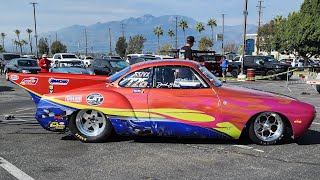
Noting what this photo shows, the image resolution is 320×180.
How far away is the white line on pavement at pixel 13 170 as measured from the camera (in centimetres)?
426

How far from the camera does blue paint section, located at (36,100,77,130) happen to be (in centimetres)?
589

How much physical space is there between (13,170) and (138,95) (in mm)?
2229

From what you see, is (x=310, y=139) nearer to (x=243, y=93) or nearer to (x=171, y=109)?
(x=243, y=93)

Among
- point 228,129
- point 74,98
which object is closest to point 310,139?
point 228,129

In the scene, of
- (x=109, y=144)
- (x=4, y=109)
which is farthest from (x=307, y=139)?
(x=4, y=109)

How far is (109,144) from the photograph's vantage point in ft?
19.1

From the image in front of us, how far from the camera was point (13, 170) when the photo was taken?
177 inches

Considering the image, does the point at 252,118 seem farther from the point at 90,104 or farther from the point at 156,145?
the point at 90,104

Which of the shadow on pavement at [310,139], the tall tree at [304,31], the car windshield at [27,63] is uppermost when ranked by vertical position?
the tall tree at [304,31]

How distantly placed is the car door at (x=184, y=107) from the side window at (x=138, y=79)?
194 mm

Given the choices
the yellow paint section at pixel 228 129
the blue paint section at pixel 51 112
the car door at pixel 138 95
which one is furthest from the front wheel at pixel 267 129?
the blue paint section at pixel 51 112

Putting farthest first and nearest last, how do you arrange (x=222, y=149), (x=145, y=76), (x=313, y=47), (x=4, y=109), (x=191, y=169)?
(x=313, y=47), (x=4, y=109), (x=145, y=76), (x=222, y=149), (x=191, y=169)

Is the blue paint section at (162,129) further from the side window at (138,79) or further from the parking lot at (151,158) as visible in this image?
the side window at (138,79)

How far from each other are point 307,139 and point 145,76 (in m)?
3.13
